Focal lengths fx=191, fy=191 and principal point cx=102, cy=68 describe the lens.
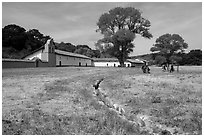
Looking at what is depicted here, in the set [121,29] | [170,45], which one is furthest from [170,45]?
[121,29]

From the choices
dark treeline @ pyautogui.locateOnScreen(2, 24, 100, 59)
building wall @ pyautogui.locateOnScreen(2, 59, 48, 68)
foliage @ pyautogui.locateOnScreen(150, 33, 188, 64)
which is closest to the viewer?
building wall @ pyautogui.locateOnScreen(2, 59, 48, 68)

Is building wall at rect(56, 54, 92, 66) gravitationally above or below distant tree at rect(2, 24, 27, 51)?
below

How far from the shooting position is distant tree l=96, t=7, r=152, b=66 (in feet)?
181

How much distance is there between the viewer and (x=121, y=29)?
55875 mm

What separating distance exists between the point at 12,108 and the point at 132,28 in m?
54.6

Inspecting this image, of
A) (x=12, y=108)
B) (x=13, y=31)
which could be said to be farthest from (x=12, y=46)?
(x=12, y=108)

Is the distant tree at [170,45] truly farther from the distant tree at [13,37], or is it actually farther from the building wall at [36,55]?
the distant tree at [13,37]

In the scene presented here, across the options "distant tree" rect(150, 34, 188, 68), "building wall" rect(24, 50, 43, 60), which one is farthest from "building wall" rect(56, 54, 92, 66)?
"distant tree" rect(150, 34, 188, 68)

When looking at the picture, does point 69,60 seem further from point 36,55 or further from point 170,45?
point 170,45

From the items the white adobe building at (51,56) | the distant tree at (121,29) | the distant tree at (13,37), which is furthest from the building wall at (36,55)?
the distant tree at (121,29)

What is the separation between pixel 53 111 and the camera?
335 inches

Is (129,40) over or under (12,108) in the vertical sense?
over

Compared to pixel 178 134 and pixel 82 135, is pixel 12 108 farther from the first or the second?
pixel 178 134

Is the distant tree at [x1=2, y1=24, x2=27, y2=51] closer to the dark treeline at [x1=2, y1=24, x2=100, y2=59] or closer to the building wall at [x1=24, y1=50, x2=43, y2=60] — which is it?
the dark treeline at [x1=2, y1=24, x2=100, y2=59]
